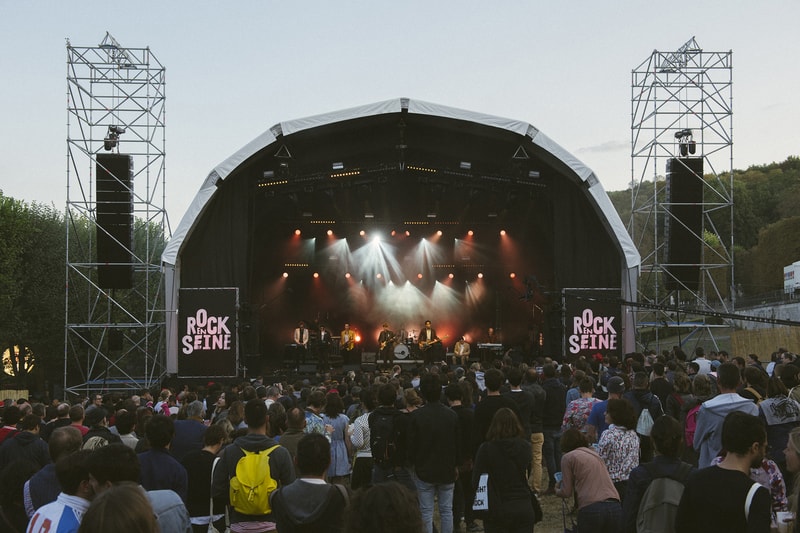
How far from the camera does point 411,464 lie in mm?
5957

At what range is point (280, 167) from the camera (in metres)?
18.2

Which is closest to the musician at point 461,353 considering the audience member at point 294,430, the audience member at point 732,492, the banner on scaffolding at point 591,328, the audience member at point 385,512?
the banner on scaffolding at point 591,328

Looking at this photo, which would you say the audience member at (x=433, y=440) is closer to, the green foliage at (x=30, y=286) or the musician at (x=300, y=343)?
the musician at (x=300, y=343)

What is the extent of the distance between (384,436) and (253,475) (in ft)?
4.64

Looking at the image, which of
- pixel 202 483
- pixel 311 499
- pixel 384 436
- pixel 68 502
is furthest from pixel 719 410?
pixel 68 502

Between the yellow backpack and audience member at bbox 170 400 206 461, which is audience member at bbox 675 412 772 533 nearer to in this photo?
the yellow backpack

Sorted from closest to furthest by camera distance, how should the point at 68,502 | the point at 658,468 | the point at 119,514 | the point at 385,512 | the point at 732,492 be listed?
1. the point at 119,514
2. the point at 385,512
3. the point at 68,502
4. the point at 732,492
5. the point at 658,468

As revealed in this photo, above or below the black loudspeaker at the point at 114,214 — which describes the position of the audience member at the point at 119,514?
below

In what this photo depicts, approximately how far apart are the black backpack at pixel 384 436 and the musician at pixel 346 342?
18.4 m

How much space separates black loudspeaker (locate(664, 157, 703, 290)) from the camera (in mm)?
18281

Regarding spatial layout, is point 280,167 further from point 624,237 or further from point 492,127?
point 624,237

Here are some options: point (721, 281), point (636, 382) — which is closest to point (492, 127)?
point (636, 382)

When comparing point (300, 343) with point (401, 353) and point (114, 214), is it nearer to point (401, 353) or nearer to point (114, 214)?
point (401, 353)

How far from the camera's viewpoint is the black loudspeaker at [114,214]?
1766 cm
